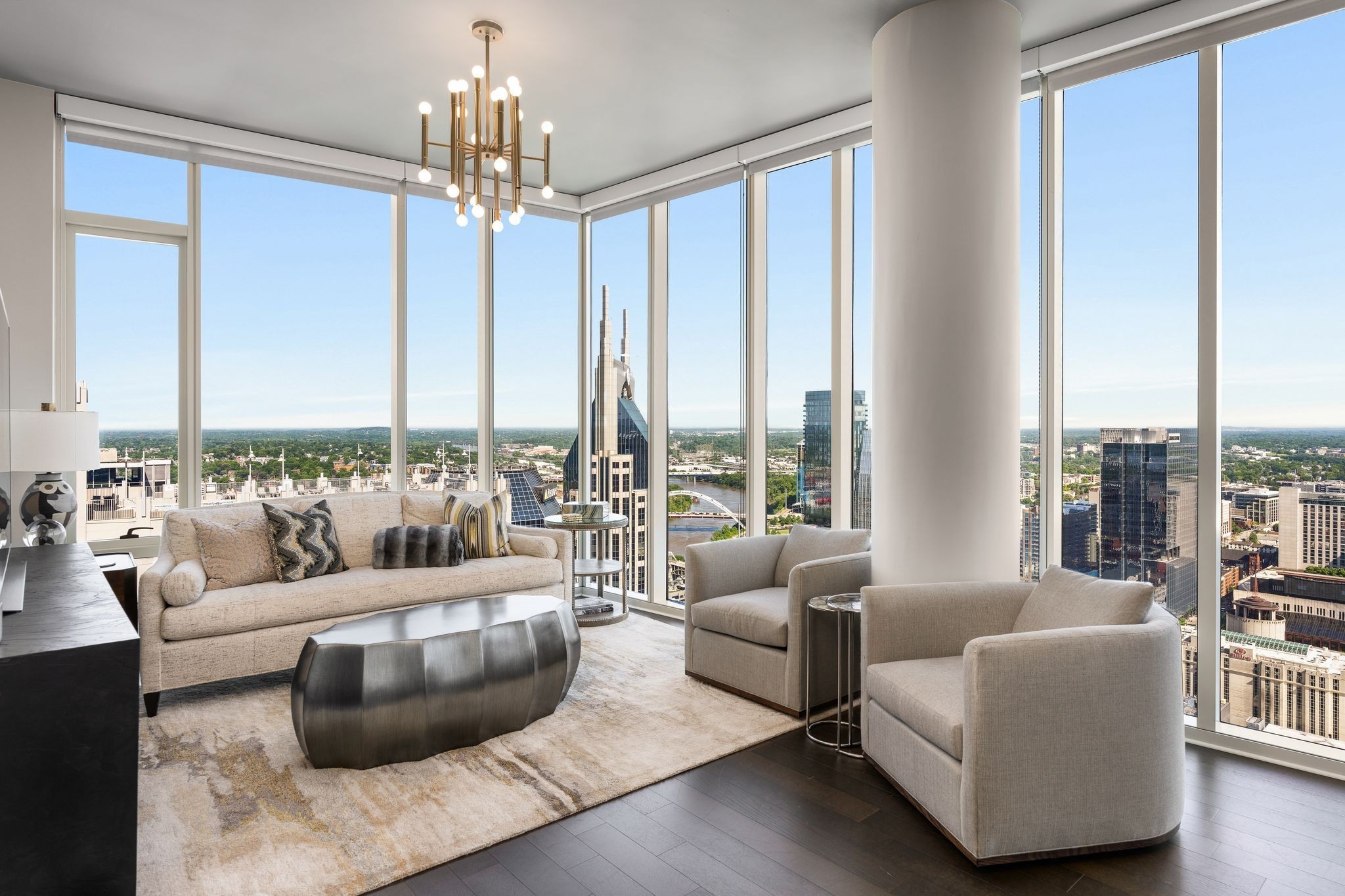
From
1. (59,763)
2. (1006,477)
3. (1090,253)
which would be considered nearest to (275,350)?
(59,763)

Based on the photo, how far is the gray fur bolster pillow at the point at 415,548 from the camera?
4367 millimetres

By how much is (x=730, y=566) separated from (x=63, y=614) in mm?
2767

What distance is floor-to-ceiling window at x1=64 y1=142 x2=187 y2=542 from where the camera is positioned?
4.31m

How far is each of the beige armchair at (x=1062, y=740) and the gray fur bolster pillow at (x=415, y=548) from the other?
9.44 feet

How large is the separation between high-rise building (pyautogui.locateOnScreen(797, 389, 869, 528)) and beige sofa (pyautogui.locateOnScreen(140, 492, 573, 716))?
1.53 metres

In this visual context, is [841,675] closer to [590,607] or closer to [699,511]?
[699,511]

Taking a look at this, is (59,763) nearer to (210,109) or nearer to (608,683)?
(608,683)

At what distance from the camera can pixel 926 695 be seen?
2.48 meters

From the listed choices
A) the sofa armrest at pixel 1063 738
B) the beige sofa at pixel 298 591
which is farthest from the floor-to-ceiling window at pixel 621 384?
the sofa armrest at pixel 1063 738

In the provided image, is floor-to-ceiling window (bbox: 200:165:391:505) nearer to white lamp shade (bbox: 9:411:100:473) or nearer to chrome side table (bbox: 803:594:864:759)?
white lamp shade (bbox: 9:411:100:473)

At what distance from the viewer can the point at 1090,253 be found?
3551mm

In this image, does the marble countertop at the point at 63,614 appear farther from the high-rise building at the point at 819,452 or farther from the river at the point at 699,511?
the high-rise building at the point at 819,452

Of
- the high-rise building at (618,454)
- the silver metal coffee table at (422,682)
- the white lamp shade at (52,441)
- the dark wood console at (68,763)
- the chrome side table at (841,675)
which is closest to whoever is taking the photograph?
the dark wood console at (68,763)

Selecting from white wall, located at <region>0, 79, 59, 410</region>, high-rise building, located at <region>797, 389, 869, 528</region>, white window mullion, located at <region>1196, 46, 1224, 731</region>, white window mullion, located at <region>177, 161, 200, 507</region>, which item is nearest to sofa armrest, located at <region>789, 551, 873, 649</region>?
high-rise building, located at <region>797, 389, 869, 528</region>
